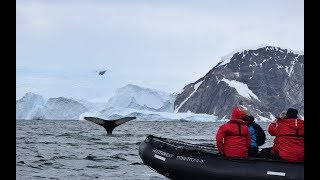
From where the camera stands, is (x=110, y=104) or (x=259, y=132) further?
(x=110, y=104)

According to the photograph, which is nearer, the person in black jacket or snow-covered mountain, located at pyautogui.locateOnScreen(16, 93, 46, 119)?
the person in black jacket

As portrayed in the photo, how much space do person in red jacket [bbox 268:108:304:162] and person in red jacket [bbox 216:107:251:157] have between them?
564 millimetres

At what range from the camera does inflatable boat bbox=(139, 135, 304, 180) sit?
894 cm

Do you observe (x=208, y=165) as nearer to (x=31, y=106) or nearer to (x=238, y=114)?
(x=238, y=114)

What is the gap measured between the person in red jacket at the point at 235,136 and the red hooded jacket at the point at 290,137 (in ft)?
1.85

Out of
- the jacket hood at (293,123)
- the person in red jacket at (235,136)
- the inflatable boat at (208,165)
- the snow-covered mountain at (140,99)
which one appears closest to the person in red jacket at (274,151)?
the jacket hood at (293,123)

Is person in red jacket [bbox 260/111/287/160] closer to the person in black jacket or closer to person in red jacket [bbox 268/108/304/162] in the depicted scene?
person in red jacket [bbox 268/108/304/162]

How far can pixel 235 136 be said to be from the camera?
9109mm

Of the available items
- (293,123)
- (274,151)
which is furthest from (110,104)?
(293,123)

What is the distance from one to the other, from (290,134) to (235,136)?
1.10 meters

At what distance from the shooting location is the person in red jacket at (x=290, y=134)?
832cm

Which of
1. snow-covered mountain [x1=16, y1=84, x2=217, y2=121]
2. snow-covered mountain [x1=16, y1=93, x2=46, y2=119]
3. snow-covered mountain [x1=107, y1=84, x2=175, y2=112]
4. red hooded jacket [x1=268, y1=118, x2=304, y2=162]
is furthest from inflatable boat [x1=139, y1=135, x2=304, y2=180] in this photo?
snow-covered mountain [x1=16, y1=93, x2=46, y2=119]

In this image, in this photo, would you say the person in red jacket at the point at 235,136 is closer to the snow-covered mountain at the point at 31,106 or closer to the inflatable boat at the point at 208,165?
the inflatable boat at the point at 208,165
